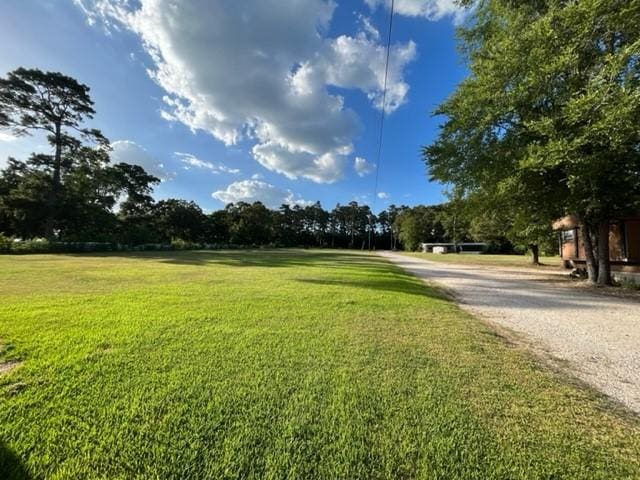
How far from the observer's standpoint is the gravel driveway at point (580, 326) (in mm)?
3268

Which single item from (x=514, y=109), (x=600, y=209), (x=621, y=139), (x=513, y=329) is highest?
(x=514, y=109)

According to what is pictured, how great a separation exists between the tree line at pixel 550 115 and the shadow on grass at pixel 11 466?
32.2 feet

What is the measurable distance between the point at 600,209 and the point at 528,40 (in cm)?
607

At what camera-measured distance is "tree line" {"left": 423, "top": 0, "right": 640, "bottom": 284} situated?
6617 mm

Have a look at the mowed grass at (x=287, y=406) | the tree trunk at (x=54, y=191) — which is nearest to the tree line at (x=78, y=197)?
the tree trunk at (x=54, y=191)

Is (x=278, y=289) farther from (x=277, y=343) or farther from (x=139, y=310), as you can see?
(x=277, y=343)

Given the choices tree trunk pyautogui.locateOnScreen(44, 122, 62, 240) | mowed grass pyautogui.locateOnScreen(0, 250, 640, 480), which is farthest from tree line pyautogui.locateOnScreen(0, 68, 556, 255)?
mowed grass pyautogui.locateOnScreen(0, 250, 640, 480)

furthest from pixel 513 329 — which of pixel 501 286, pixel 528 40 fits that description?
pixel 528 40

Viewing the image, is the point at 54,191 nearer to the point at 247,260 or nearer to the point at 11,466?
the point at 247,260

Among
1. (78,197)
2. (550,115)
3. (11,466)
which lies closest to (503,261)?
(550,115)

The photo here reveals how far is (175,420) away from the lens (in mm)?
2164

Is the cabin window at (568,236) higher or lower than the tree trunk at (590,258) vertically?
higher

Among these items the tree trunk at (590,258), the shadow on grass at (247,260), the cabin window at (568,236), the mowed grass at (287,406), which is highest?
the cabin window at (568,236)

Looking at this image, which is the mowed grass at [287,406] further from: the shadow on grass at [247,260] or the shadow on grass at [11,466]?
the shadow on grass at [247,260]
